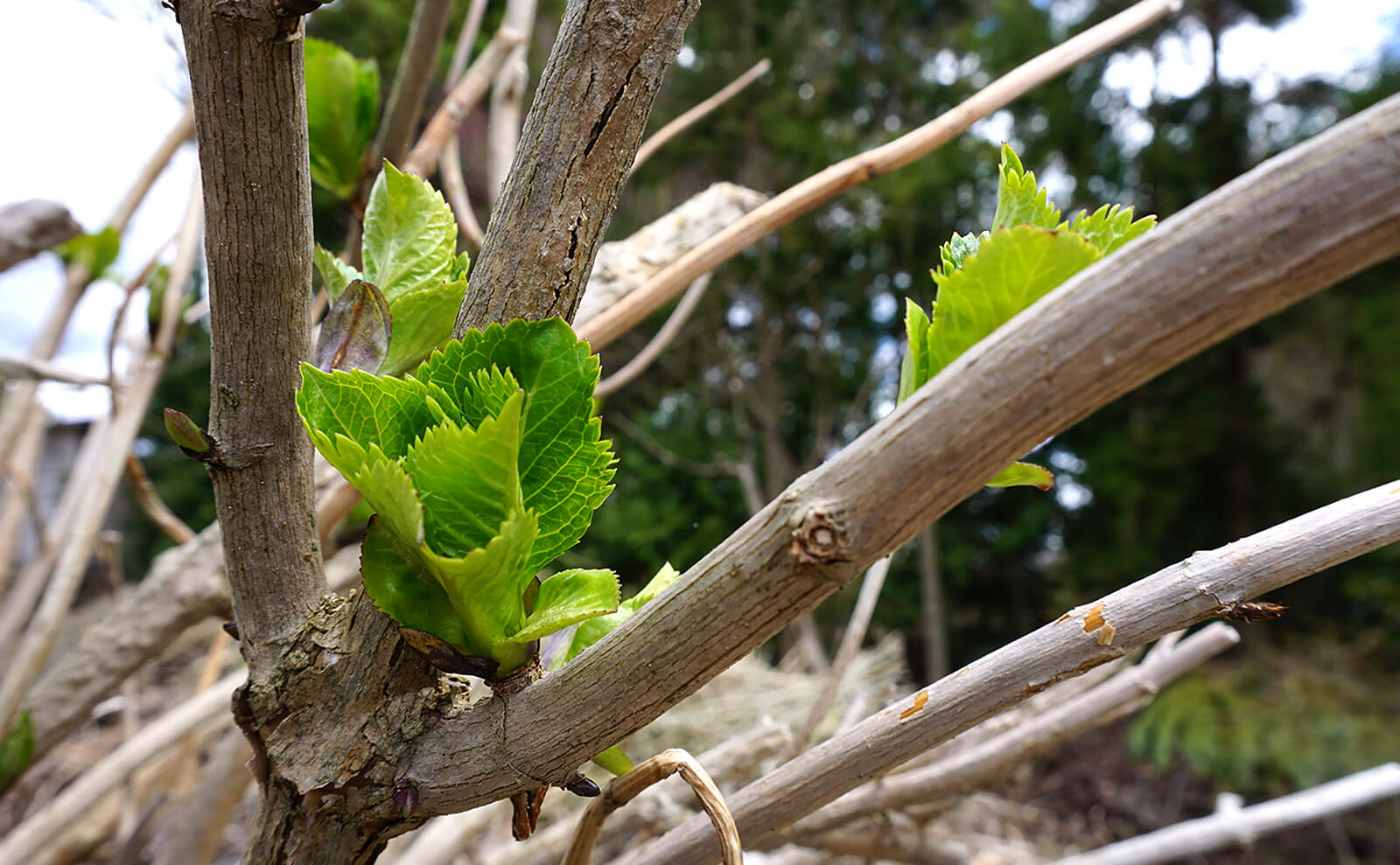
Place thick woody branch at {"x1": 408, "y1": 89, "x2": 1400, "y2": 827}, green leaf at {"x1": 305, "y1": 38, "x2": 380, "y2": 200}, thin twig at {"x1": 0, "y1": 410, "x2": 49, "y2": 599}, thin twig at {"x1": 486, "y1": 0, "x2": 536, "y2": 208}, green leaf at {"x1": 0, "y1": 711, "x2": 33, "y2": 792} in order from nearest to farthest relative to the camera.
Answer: thick woody branch at {"x1": 408, "y1": 89, "x2": 1400, "y2": 827} → green leaf at {"x1": 305, "y1": 38, "x2": 380, "y2": 200} → green leaf at {"x1": 0, "y1": 711, "x2": 33, "y2": 792} → thin twig at {"x1": 486, "y1": 0, "x2": 536, "y2": 208} → thin twig at {"x1": 0, "y1": 410, "x2": 49, "y2": 599}

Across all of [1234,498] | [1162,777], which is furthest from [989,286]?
[1234,498]

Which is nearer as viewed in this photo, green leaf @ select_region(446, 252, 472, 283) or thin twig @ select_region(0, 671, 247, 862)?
green leaf @ select_region(446, 252, 472, 283)

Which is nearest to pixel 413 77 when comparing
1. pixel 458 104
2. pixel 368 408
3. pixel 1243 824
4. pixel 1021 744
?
pixel 458 104

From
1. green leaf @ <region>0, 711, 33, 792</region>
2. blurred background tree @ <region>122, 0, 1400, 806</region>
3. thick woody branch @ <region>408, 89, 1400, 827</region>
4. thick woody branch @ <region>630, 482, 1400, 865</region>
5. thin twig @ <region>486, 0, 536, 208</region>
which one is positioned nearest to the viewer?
thick woody branch @ <region>408, 89, 1400, 827</region>

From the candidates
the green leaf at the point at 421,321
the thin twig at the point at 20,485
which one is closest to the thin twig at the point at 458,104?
the green leaf at the point at 421,321

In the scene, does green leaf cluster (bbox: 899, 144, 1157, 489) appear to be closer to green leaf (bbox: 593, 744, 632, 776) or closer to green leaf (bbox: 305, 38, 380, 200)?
Result: green leaf (bbox: 593, 744, 632, 776)

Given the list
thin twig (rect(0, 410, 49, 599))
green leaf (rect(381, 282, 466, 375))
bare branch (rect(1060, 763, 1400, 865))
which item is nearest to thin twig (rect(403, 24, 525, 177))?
green leaf (rect(381, 282, 466, 375))

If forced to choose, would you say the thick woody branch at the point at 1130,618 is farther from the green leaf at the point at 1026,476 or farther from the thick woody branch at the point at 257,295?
the thick woody branch at the point at 257,295

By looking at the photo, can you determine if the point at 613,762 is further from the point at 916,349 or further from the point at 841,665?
the point at 841,665
